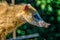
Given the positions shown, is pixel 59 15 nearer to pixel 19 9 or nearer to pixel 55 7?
pixel 55 7

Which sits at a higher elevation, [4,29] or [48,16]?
[4,29]

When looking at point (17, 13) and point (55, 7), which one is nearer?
point (17, 13)

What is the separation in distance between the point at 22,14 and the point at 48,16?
5.28ft

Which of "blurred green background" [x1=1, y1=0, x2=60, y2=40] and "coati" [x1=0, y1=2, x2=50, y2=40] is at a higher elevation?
"coati" [x1=0, y1=2, x2=50, y2=40]

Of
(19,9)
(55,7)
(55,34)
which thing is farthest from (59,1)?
(19,9)

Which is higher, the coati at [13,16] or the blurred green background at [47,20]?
the coati at [13,16]

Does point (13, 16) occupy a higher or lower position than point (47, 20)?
higher

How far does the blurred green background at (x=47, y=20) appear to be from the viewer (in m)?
5.04

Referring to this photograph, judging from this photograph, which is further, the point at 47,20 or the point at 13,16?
the point at 47,20

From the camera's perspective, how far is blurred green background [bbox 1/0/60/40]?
5039mm

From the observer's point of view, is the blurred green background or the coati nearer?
the coati

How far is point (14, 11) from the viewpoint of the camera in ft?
12.0

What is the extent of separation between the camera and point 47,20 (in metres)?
5.24

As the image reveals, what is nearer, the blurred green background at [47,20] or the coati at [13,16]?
the coati at [13,16]
